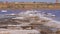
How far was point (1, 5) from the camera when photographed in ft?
3.04

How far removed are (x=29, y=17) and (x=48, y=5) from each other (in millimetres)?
203

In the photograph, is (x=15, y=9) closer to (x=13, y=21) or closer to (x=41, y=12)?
(x=13, y=21)

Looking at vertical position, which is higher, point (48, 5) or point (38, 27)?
point (48, 5)

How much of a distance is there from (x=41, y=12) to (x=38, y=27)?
150 mm

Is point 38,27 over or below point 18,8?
below

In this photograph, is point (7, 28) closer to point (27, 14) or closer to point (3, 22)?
point (3, 22)

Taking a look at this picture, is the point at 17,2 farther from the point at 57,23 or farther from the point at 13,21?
the point at 57,23

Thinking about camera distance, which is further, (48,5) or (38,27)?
(48,5)

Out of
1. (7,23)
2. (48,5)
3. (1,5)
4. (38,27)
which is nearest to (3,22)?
(7,23)

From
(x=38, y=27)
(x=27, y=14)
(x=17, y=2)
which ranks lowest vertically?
(x=38, y=27)

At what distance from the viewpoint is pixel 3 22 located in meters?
0.88

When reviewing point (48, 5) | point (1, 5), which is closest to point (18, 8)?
point (1, 5)

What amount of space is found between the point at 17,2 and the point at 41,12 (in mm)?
219

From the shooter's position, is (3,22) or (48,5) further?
(48,5)
